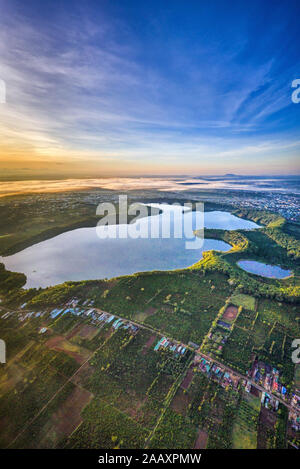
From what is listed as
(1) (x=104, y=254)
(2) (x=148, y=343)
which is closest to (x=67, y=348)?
(2) (x=148, y=343)

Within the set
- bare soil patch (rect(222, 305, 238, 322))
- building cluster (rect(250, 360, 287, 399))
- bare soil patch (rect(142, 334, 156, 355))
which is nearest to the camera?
building cluster (rect(250, 360, 287, 399))

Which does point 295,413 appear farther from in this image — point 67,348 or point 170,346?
point 67,348

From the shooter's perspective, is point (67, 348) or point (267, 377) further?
point (67, 348)

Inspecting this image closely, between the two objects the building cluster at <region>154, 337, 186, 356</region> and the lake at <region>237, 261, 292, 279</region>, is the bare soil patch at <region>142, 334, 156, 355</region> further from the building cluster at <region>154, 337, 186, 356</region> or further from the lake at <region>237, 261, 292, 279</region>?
the lake at <region>237, 261, 292, 279</region>

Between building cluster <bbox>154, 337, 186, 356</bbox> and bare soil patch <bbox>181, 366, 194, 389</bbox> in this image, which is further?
building cluster <bbox>154, 337, 186, 356</bbox>

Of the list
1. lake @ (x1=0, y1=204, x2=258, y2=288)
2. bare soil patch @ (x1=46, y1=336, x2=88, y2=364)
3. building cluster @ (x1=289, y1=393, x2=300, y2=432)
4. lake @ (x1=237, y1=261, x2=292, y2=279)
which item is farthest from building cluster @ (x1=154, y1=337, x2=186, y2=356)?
lake @ (x1=237, y1=261, x2=292, y2=279)

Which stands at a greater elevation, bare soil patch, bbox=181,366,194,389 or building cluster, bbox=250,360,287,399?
bare soil patch, bbox=181,366,194,389
